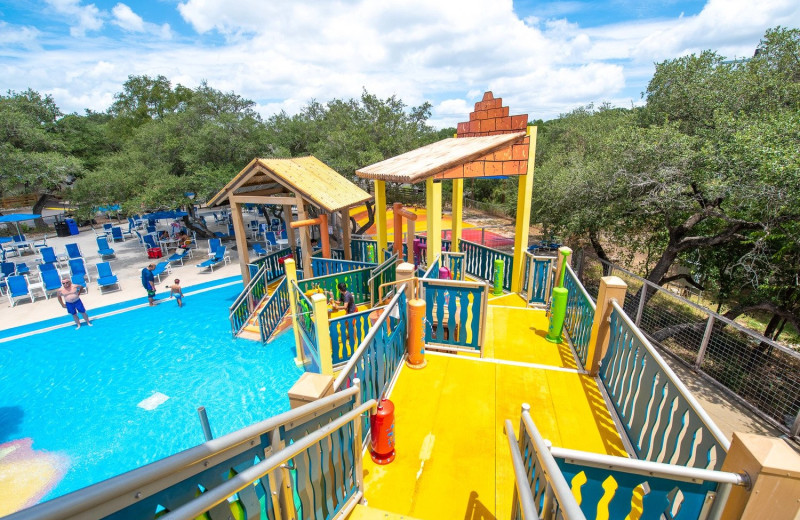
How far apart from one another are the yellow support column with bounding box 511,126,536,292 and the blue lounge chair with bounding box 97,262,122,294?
51.1ft

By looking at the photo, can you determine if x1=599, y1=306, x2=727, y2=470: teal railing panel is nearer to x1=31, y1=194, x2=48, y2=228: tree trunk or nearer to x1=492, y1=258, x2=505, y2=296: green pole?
x1=492, y1=258, x2=505, y2=296: green pole

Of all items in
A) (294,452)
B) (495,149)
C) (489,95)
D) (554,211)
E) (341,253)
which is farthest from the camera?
(554,211)

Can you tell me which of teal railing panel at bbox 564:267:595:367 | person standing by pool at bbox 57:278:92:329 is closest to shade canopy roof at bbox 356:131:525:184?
teal railing panel at bbox 564:267:595:367

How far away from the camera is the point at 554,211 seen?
52.4ft

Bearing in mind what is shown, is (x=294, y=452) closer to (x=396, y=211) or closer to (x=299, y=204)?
(x=396, y=211)

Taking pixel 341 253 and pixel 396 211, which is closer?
pixel 396 211

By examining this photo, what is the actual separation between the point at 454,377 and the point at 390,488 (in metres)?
2.09

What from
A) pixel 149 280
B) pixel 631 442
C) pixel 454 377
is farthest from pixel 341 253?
pixel 631 442

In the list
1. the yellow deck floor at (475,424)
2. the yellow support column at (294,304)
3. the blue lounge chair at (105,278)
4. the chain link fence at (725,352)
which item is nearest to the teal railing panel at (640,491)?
the yellow deck floor at (475,424)

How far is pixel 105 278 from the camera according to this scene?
14.3 metres

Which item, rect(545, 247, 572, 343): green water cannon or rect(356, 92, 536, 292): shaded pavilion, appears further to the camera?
rect(356, 92, 536, 292): shaded pavilion

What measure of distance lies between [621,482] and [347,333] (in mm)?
5240

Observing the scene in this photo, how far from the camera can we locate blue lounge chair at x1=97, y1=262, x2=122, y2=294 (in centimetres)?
1420

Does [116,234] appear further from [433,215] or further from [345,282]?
[433,215]
